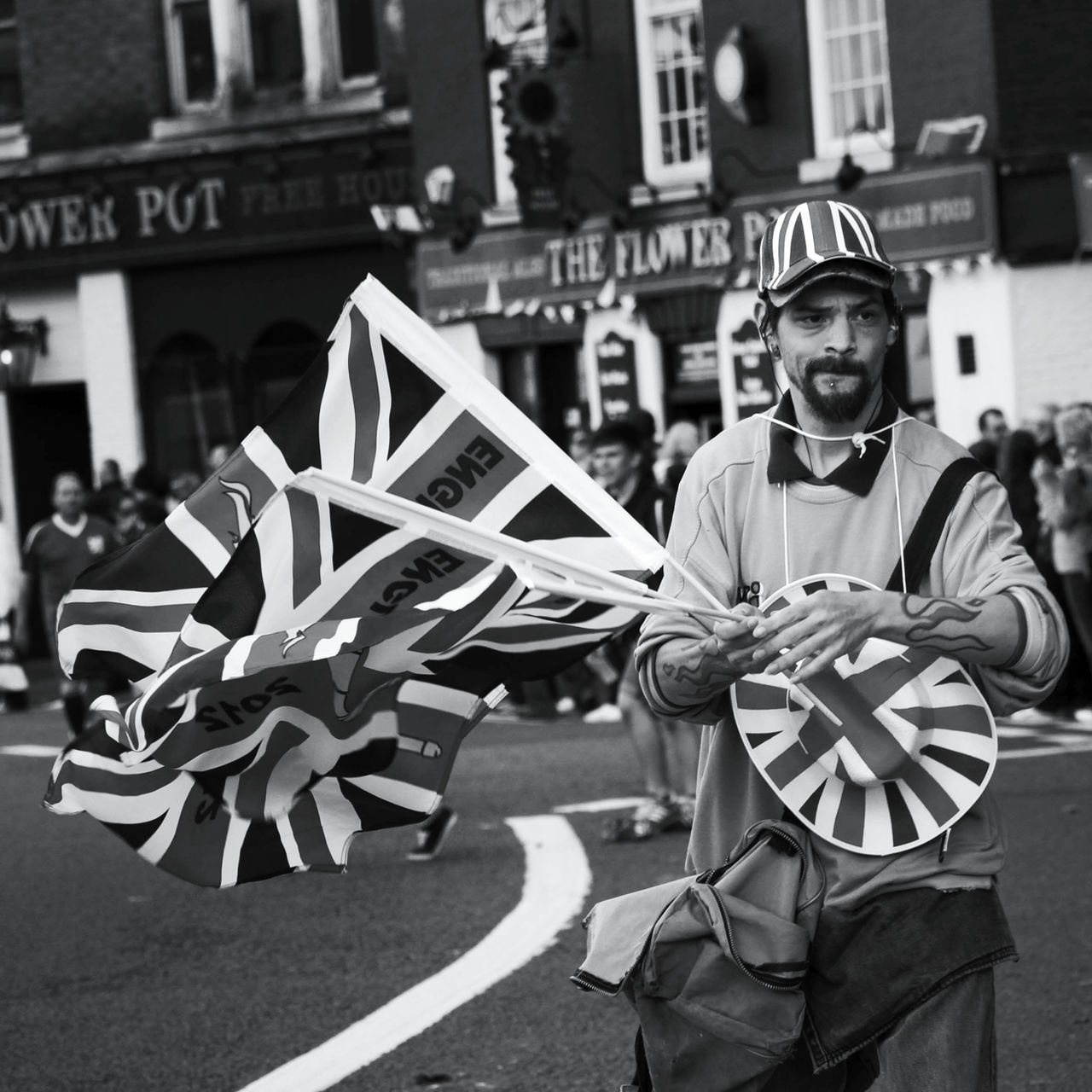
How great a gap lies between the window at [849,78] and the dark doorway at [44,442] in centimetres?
1020

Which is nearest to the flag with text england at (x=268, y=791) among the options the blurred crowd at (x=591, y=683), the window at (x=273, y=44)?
the blurred crowd at (x=591, y=683)

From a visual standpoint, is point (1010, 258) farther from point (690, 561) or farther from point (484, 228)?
point (690, 561)

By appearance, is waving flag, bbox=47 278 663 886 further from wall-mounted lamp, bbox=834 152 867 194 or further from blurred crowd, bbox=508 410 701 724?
wall-mounted lamp, bbox=834 152 867 194

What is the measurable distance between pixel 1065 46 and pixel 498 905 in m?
12.5

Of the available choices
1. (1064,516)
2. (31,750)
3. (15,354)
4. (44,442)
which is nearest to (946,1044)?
(1064,516)

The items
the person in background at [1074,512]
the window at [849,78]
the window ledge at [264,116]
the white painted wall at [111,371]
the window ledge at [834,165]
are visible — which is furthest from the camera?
the white painted wall at [111,371]

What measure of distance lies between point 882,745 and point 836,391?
0.57 m

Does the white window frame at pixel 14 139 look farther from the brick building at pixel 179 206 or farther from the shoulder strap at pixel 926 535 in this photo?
the shoulder strap at pixel 926 535

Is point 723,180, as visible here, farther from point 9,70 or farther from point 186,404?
point 9,70

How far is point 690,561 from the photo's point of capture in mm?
3762

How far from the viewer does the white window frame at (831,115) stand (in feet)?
63.3

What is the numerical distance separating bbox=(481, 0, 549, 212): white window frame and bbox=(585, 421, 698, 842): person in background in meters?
11.3

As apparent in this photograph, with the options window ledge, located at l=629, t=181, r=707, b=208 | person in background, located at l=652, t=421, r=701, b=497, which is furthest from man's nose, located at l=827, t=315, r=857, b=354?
window ledge, located at l=629, t=181, r=707, b=208

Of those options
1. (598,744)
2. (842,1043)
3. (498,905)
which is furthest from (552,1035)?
(598,744)
